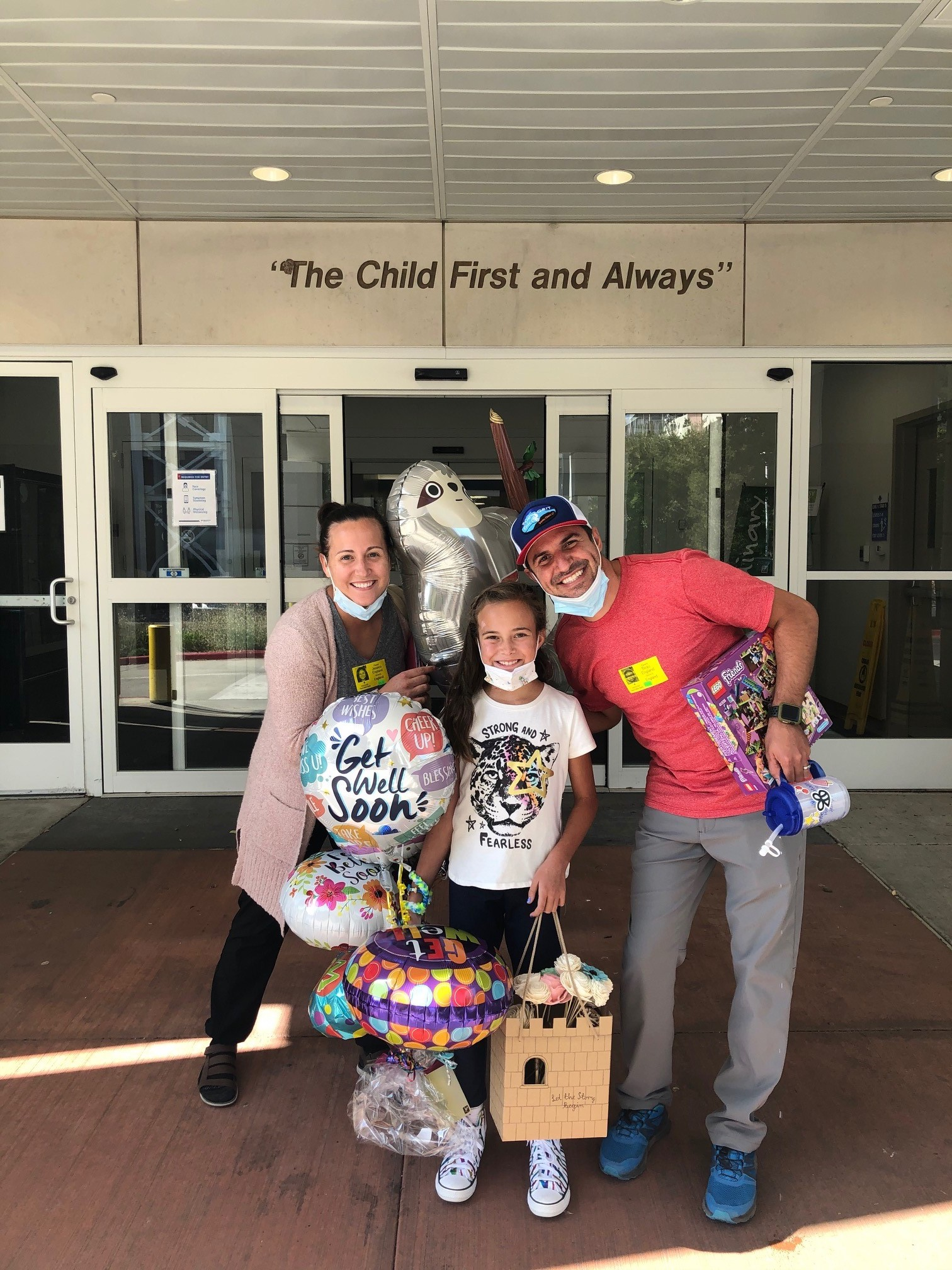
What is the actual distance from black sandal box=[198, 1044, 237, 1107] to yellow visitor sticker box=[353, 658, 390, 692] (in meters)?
1.11

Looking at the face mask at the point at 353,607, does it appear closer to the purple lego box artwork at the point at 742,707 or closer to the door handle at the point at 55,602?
the purple lego box artwork at the point at 742,707

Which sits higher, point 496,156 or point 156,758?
point 496,156

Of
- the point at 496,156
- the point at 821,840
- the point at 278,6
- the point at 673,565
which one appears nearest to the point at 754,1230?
the point at 673,565

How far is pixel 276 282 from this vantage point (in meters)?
5.09

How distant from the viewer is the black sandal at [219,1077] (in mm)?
2484

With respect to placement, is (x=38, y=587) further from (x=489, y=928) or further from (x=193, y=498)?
(x=489, y=928)

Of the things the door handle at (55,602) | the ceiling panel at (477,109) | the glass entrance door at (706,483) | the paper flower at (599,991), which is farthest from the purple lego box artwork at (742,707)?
the door handle at (55,602)

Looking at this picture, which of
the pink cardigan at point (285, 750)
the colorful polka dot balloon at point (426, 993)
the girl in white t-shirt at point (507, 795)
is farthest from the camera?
the pink cardigan at point (285, 750)

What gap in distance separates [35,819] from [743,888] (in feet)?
13.6

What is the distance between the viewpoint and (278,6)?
308cm

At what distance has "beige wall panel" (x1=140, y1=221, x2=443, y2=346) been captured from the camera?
16.6 ft

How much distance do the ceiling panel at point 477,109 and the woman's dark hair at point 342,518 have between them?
1905 millimetres

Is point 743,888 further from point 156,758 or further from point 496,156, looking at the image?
point 156,758

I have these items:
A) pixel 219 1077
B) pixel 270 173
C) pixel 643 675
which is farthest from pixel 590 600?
pixel 270 173
